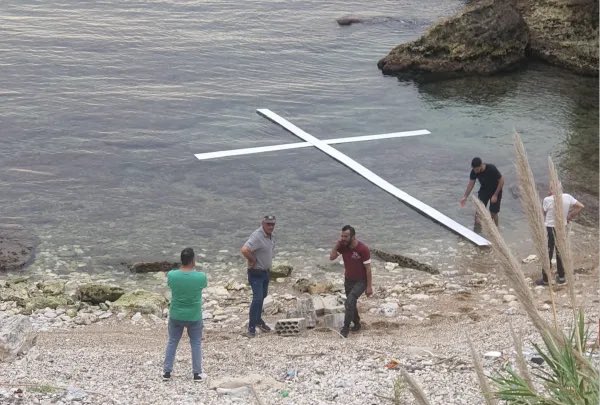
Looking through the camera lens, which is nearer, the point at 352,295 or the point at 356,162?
the point at 352,295

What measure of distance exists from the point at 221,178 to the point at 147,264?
15.2ft

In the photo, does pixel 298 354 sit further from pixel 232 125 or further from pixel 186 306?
pixel 232 125

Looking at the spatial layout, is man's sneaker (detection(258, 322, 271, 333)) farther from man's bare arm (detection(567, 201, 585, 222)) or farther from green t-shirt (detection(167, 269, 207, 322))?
man's bare arm (detection(567, 201, 585, 222))

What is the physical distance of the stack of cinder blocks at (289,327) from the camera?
12.4 m

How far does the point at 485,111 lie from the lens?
83.8ft

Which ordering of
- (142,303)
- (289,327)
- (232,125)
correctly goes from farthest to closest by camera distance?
(232,125), (142,303), (289,327)

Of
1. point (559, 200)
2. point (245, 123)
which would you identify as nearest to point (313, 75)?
point (245, 123)

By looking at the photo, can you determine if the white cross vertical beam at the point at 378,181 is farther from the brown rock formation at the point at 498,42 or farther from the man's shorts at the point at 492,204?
the brown rock formation at the point at 498,42

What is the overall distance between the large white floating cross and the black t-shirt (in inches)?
42.4

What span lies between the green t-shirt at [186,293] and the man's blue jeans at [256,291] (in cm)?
211

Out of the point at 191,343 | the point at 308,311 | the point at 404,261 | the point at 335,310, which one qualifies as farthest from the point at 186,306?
the point at 404,261

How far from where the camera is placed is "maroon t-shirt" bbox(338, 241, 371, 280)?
468 inches

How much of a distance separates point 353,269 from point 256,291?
127 cm

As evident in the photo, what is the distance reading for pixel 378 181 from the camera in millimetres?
20203
